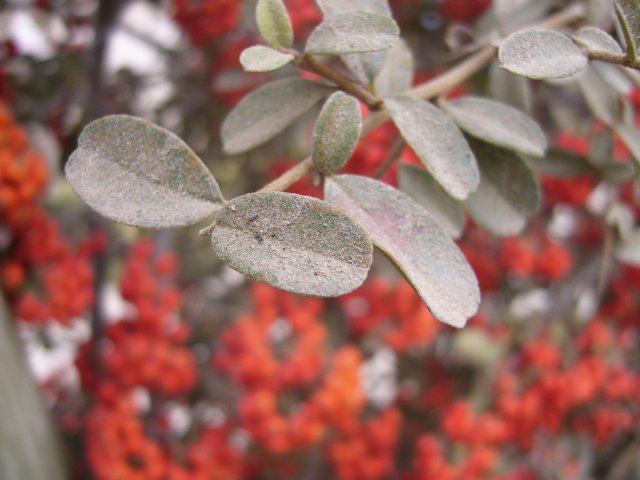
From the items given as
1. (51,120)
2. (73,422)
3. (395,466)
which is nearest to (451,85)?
(51,120)

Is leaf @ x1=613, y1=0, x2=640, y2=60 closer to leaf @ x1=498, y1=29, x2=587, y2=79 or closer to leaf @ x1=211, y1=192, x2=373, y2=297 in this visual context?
leaf @ x1=498, y1=29, x2=587, y2=79

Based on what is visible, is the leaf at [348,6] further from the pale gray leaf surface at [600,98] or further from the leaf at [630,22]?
the pale gray leaf surface at [600,98]

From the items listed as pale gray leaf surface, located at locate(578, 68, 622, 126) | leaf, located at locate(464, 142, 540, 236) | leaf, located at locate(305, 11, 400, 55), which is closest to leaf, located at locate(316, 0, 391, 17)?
leaf, located at locate(305, 11, 400, 55)

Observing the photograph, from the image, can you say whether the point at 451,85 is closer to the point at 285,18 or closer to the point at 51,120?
the point at 285,18

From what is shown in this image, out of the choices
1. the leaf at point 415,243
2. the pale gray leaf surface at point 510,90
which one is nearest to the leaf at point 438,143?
the leaf at point 415,243

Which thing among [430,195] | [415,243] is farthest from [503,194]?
[415,243]

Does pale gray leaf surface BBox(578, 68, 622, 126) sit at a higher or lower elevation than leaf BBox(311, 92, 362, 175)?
lower
